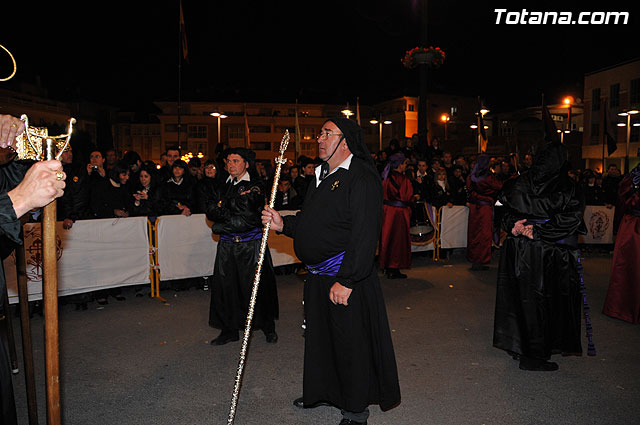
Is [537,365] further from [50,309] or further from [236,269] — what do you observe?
[50,309]

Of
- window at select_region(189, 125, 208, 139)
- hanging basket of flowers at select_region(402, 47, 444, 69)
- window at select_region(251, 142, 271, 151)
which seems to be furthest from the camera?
window at select_region(251, 142, 271, 151)

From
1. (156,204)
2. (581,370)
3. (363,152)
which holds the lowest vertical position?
(581,370)

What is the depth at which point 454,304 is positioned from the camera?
24.7ft

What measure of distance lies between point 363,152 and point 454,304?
14.8 ft

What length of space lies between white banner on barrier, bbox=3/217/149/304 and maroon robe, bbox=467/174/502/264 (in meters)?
6.51

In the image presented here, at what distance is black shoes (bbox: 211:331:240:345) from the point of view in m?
5.73

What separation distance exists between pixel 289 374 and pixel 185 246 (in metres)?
4.09

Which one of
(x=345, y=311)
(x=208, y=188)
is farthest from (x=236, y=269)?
(x=345, y=311)

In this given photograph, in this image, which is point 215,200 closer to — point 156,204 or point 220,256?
point 220,256

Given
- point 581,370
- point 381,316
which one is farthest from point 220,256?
point 581,370

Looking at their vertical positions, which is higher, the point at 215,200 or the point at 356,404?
the point at 215,200

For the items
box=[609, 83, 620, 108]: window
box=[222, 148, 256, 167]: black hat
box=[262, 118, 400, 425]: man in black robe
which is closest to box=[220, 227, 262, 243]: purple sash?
box=[222, 148, 256, 167]: black hat

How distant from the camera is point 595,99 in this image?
1780 inches

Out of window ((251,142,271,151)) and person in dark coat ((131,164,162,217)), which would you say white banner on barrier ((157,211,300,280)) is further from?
window ((251,142,271,151))
